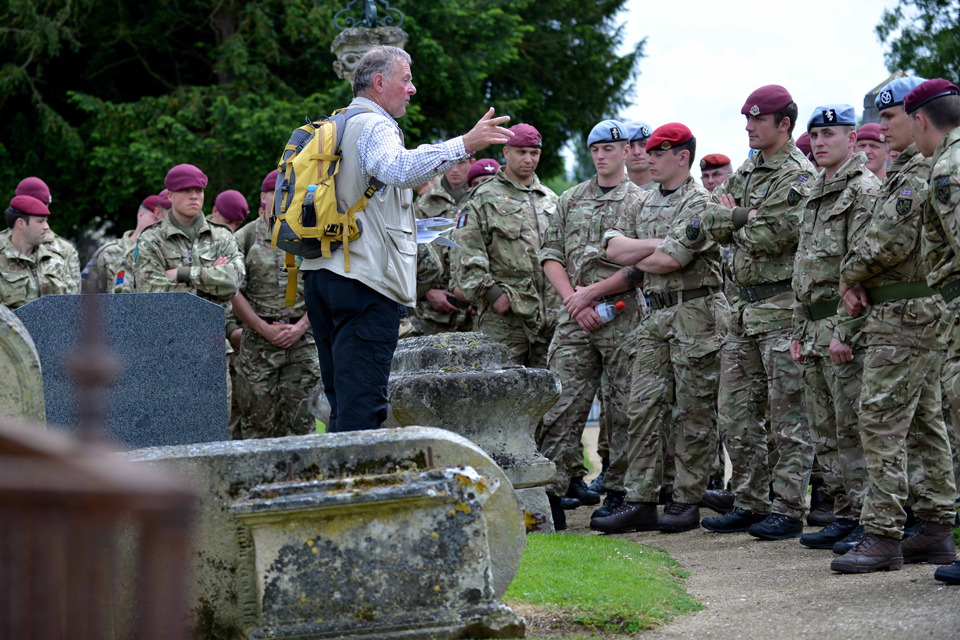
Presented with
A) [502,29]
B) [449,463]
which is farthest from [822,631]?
[502,29]

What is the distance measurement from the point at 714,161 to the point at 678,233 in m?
3.67

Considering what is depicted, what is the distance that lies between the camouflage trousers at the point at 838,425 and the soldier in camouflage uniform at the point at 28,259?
617cm

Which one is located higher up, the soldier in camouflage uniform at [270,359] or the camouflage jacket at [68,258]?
the camouflage jacket at [68,258]

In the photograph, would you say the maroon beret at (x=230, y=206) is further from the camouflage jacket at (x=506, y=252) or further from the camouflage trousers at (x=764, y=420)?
the camouflage trousers at (x=764, y=420)

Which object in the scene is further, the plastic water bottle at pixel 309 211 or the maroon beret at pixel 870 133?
the maroon beret at pixel 870 133

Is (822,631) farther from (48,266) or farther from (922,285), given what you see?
(48,266)

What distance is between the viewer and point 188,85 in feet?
61.9

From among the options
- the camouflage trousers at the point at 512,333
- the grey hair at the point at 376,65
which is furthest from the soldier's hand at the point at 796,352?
the grey hair at the point at 376,65

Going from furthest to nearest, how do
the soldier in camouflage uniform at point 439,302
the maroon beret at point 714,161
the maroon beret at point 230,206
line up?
the maroon beret at point 714,161, the maroon beret at point 230,206, the soldier in camouflage uniform at point 439,302

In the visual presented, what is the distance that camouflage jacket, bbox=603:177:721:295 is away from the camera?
20.2 ft

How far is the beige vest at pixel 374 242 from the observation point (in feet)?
14.4

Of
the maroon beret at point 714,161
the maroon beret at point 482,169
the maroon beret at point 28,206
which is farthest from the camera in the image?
the maroon beret at point 714,161

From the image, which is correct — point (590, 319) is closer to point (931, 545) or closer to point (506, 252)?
point (506, 252)

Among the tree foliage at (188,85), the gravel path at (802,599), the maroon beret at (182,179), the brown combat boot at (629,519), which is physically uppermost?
the tree foliage at (188,85)
